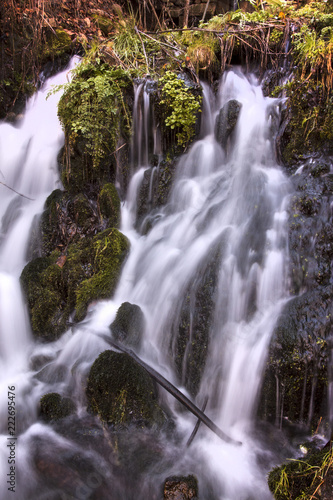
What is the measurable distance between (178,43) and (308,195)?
4.69 metres

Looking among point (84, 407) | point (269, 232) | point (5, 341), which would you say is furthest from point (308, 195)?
point (5, 341)

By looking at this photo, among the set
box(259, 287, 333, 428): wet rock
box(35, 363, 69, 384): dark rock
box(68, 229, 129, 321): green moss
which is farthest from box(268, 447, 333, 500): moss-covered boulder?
box(68, 229, 129, 321): green moss

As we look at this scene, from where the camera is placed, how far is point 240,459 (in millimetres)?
3127

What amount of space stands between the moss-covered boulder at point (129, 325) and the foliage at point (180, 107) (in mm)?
3257

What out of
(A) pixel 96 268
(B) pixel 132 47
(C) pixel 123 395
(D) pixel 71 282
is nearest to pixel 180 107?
(B) pixel 132 47

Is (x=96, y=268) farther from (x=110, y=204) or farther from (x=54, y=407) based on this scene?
(x=54, y=407)

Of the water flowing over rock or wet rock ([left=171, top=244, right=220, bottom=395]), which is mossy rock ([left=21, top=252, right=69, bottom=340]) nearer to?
the water flowing over rock

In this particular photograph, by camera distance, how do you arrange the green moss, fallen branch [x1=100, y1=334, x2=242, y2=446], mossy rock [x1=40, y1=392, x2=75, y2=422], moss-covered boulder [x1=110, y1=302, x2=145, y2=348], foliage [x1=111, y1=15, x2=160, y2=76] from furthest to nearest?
foliage [x1=111, y1=15, x2=160, y2=76] < the green moss < moss-covered boulder [x1=110, y1=302, x2=145, y2=348] < mossy rock [x1=40, y1=392, x2=75, y2=422] < fallen branch [x1=100, y1=334, x2=242, y2=446]

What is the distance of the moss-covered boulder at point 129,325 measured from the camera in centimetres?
409

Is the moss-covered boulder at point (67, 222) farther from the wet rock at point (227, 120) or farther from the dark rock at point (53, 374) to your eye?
the wet rock at point (227, 120)

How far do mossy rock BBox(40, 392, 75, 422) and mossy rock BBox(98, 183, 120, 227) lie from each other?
295cm

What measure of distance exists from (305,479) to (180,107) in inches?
210

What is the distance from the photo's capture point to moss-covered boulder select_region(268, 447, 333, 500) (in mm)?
2340

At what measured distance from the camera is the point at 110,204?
19.6 ft
